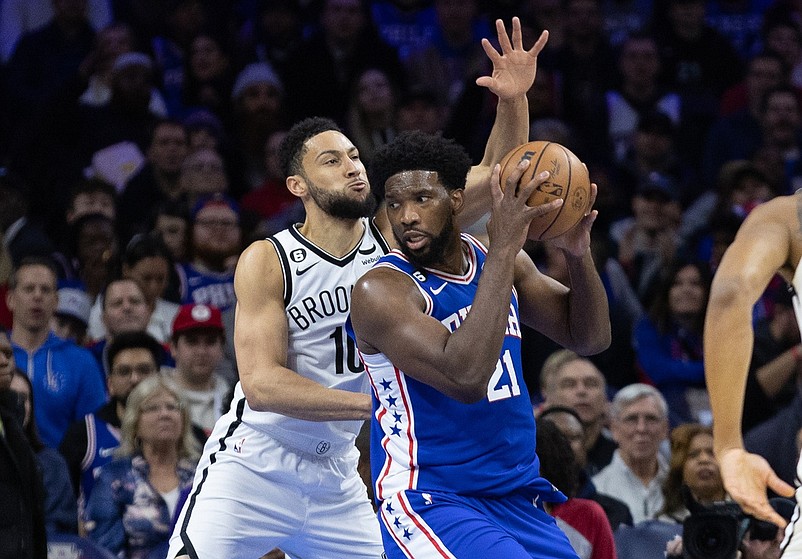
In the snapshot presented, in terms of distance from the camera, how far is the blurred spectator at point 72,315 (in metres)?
9.35

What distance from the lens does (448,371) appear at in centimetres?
437

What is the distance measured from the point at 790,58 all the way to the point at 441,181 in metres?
8.97

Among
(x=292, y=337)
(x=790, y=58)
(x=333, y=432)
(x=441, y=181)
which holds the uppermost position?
(x=790, y=58)

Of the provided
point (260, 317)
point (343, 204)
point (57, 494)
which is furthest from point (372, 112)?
point (260, 317)

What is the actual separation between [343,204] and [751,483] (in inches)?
109

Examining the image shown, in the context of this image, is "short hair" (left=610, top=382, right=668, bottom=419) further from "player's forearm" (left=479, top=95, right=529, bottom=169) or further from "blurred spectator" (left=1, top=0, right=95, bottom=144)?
"blurred spectator" (left=1, top=0, right=95, bottom=144)

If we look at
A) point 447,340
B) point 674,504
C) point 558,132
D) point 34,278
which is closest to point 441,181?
point 447,340

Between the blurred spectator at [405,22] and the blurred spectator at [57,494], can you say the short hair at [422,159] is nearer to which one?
the blurred spectator at [57,494]

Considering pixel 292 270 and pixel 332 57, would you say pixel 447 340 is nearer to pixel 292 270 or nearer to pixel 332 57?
pixel 292 270

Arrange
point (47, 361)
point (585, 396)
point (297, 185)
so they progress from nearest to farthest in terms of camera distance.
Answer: point (297, 185) < point (585, 396) < point (47, 361)

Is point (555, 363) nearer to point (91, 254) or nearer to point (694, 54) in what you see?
point (91, 254)

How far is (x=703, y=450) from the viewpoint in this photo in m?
7.68

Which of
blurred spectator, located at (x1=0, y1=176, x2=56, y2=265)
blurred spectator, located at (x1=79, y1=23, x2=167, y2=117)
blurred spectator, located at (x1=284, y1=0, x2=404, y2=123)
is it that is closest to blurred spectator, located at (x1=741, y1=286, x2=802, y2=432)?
blurred spectator, located at (x1=284, y1=0, x2=404, y2=123)

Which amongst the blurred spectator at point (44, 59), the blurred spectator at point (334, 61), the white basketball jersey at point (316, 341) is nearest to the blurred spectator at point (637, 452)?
the white basketball jersey at point (316, 341)
